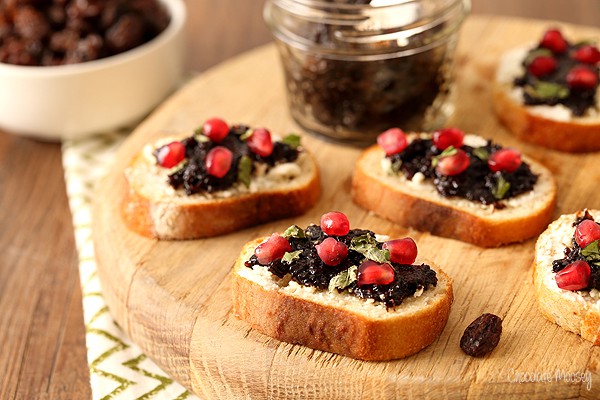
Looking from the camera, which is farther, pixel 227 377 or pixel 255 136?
pixel 255 136

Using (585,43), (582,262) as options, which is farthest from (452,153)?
(585,43)

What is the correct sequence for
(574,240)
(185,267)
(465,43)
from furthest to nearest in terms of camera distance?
(465,43)
(185,267)
(574,240)

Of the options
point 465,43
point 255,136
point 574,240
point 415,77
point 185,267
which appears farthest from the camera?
point 465,43

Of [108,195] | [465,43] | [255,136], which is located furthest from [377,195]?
[465,43]

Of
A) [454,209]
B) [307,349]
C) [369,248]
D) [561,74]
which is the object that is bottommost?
[307,349]

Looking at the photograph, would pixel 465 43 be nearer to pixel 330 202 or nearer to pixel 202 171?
pixel 330 202

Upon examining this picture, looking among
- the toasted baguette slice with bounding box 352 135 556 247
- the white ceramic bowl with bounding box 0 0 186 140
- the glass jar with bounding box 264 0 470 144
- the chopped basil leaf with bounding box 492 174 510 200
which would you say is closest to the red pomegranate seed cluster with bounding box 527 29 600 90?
the glass jar with bounding box 264 0 470 144

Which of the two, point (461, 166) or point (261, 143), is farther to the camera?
point (261, 143)

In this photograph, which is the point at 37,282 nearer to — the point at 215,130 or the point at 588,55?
the point at 215,130
